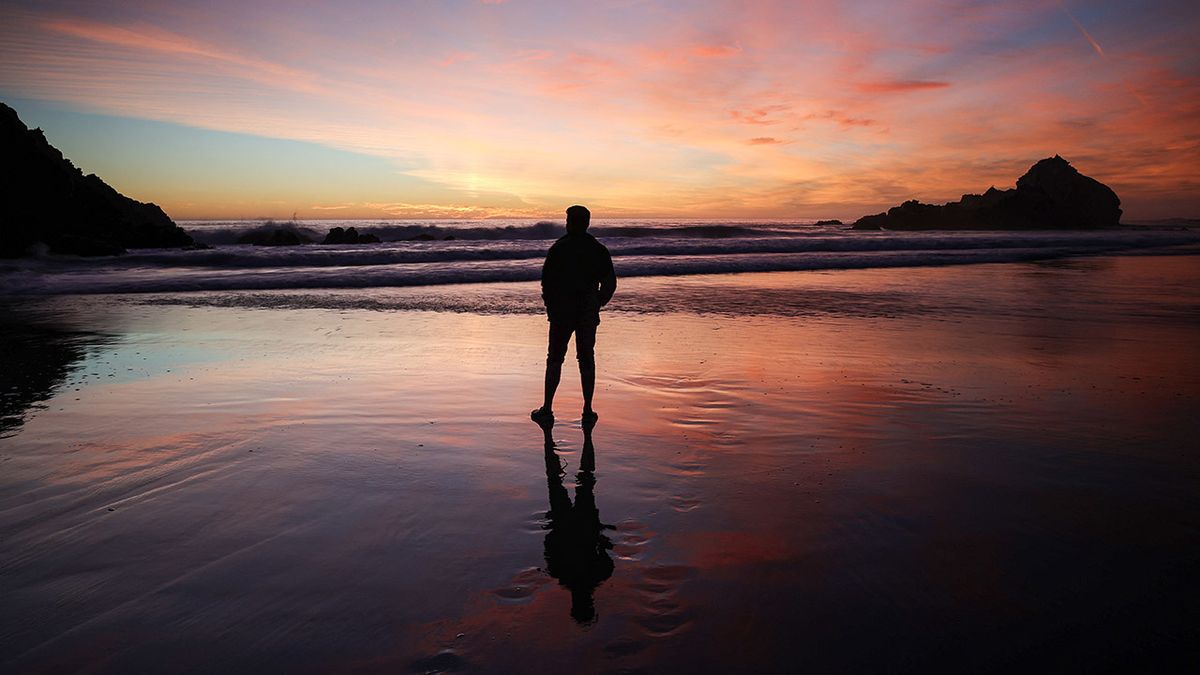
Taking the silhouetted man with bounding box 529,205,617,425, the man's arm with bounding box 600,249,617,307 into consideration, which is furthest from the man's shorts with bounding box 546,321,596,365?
the man's arm with bounding box 600,249,617,307

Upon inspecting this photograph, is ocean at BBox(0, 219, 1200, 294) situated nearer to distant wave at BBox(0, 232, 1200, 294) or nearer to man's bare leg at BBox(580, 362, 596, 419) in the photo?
distant wave at BBox(0, 232, 1200, 294)

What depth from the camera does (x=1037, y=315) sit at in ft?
44.1

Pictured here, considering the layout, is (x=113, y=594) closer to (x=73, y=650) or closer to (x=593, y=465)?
(x=73, y=650)

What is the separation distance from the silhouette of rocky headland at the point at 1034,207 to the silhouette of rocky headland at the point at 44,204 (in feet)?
248

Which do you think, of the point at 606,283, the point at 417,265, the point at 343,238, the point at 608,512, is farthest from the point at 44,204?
the point at 608,512

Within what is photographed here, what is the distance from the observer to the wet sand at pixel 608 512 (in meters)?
2.89

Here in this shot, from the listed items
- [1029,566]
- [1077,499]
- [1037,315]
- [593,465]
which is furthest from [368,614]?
[1037,315]

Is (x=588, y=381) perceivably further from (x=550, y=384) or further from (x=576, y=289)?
(x=576, y=289)

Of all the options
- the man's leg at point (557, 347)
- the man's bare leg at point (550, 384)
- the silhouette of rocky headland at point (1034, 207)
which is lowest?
the man's bare leg at point (550, 384)

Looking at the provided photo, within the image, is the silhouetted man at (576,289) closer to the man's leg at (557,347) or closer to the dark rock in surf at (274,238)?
the man's leg at (557,347)

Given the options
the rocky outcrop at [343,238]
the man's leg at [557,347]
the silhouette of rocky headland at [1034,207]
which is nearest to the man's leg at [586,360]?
the man's leg at [557,347]

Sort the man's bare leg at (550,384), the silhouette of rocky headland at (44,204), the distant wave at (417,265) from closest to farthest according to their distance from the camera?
the man's bare leg at (550,384) → the distant wave at (417,265) → the silhouette of rocky headland at (44,204)

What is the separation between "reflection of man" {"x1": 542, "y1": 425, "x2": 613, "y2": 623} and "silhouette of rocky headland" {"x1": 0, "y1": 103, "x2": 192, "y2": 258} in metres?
30.2

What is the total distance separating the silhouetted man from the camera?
687cm
